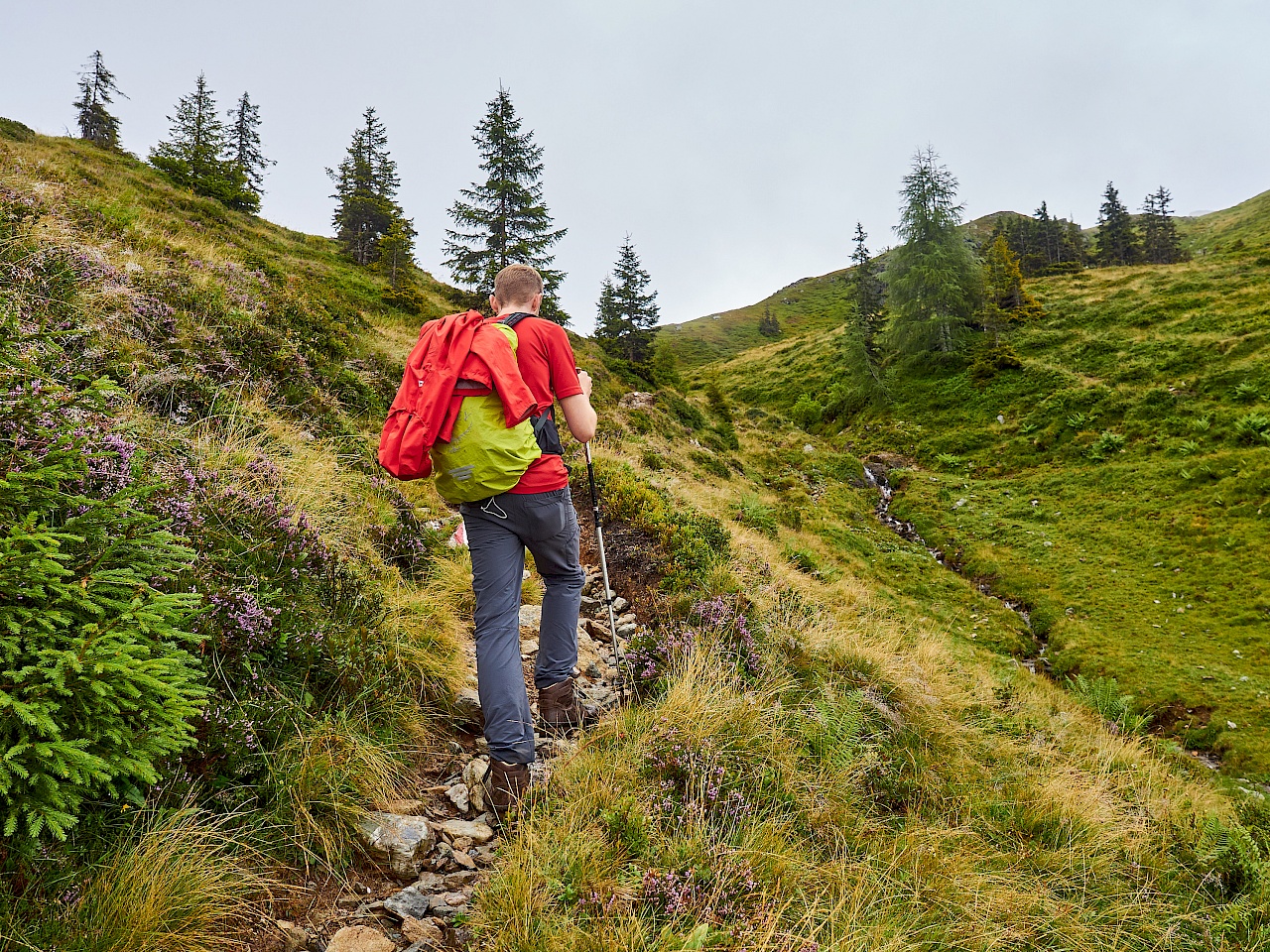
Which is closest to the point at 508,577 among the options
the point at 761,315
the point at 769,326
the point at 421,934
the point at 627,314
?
the point at 421,934

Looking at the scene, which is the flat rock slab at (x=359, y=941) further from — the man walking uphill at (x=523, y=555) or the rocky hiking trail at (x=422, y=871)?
the man walking uphill at (x=523, y=555)

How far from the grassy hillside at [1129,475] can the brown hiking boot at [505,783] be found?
1264cm

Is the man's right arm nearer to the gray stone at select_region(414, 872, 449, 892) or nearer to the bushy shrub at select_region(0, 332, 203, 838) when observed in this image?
the bushy shrub at select_region(0, 332, 203, 838)

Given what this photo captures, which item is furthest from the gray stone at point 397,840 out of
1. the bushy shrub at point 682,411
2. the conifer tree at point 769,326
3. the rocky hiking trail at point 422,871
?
the conifer tree at point 769,326

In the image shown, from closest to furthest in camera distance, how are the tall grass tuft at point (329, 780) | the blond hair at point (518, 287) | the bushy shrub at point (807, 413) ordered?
the tall grass tuft at point (329, 780) → the blond hair at point (518, 287) → the bushy shrub at point (807, 413)

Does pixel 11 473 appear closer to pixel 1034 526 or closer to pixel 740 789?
pixel 740 789

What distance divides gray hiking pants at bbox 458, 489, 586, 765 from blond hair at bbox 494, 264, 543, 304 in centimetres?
128

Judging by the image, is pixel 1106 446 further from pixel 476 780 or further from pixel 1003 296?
pixel 476 780

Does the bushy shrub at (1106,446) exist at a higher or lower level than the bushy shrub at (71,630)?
higher

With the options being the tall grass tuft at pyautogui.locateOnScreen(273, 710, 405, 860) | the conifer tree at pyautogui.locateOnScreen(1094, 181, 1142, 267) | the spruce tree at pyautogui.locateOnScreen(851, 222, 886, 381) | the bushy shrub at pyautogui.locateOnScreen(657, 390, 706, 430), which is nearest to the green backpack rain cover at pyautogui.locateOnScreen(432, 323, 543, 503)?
the tall grass tuft at pyautogui.locateOnScreen(273, 710, 405, 860)

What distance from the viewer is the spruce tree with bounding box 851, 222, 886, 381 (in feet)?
129

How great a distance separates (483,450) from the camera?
3.11 metres

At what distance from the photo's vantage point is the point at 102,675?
1.94 metres

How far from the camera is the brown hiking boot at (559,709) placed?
12.2 ft
